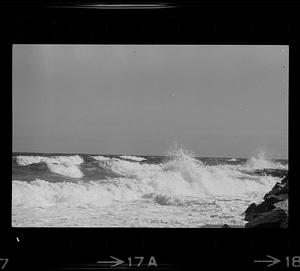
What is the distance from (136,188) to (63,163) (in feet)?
1.84

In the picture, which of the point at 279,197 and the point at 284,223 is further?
the point at 279,197

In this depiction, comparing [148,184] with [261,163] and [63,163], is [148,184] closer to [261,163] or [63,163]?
[63,163]

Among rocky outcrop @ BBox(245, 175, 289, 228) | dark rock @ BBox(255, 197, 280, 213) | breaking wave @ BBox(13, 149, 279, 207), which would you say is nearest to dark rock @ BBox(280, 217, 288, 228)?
rocky outcrop @ BBox(245, 175, 289, 228)

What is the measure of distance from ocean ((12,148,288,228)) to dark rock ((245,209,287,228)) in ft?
0.28

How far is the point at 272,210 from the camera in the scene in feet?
9.61

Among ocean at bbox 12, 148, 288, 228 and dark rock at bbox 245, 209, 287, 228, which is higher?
ocean at bbox 12, 148, 288, 228

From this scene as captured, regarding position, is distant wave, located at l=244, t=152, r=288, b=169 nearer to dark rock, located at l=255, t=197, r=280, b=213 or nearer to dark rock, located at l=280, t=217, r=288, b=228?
dark rock, located at l=255, t=197, r=280, b=213

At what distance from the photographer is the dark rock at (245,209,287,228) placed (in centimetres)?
287

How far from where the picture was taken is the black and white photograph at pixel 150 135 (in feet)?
9.37
